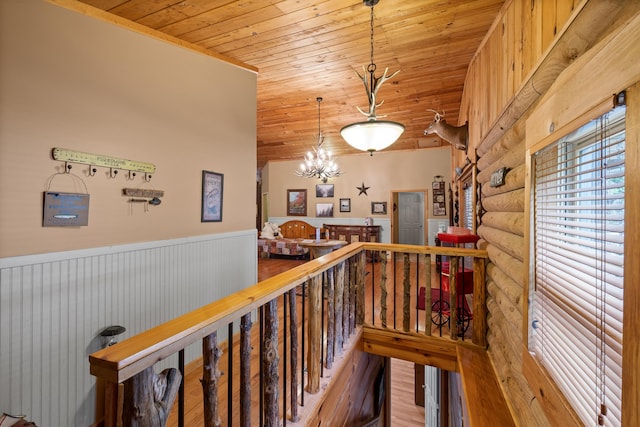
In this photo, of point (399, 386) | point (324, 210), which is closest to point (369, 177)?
point (324, 210)

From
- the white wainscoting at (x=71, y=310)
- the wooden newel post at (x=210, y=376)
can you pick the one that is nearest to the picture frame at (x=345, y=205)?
the white wainscoting at (x=71, y=310)

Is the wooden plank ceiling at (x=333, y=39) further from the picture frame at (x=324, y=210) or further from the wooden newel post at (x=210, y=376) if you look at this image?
the picture frame at (x=324, y=210)

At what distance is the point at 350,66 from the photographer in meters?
3.32

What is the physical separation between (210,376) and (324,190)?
709 centimetres

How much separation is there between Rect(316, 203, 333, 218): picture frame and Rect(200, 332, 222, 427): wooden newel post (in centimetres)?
693

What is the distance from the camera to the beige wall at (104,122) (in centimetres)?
168

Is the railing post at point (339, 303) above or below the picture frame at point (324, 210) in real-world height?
below

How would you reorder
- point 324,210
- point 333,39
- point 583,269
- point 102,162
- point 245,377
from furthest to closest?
point 324,210 → point 333,39 → point 102,162 → point 245,377 → point 583,269

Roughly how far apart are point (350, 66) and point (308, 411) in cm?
336

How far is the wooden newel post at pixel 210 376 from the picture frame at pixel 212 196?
198 centimetres

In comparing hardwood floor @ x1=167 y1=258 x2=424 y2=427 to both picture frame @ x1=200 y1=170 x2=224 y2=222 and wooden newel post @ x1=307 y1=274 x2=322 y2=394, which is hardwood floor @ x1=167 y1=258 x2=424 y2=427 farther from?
picture frame @ x1=200 y1=170 x2=224 y2=222

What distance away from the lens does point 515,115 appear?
186 centimetres

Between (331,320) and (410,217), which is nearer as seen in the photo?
(331,320)

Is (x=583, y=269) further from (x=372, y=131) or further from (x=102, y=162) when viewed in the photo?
(x=102, y=162)
